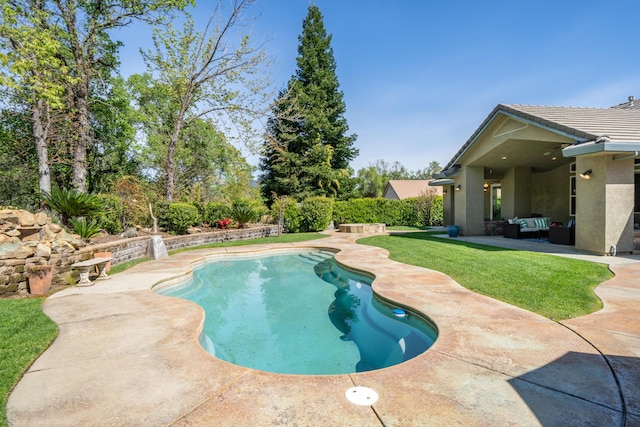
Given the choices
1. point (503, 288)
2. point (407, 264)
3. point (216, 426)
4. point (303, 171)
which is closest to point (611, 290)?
point (503, 288)

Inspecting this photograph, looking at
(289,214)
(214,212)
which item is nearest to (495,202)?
(289,214)

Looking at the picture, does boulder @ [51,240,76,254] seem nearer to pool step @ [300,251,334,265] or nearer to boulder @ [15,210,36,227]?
boulder @ [15,210,36,227]

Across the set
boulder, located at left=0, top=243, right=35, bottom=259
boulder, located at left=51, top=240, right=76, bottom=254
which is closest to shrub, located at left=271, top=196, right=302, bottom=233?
boulder, located at left=51, top=240, right=76, bottom=254

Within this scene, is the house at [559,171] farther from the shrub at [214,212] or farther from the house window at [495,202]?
the shrub at [214,212]

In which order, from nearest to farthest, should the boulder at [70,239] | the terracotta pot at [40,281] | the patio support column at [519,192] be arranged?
1. the terracotta pot at [40,281]
2. the boulder at [70,239]
3. the patio support column at [519,192]

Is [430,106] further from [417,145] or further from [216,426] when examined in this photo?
[216,426]

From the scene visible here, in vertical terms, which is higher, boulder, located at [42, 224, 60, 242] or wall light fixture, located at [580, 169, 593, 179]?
wall light fixture, located at [580, 169, 593, 179]

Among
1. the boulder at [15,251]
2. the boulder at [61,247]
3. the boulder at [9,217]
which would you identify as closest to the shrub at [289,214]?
the boulder at [61,247]

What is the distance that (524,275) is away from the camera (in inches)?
266

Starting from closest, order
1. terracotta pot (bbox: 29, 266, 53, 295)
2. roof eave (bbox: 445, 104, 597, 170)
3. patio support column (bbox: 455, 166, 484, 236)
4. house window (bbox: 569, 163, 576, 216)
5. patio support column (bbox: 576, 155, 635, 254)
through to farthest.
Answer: terracotta pot (bbox: 29, 266, 53, 295), patio support column (bbox: 576, 155, 635, 254), roof eave (bbox: 445, 104, 597, 170), house window (bbox: 569, 163, 576, 216), patio support column (bbox: 455, 166, 484, 236)

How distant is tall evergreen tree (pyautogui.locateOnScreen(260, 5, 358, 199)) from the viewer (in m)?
27.3

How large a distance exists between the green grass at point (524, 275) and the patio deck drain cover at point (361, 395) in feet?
11.1

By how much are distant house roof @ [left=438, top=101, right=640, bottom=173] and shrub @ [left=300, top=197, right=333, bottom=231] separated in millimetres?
8941

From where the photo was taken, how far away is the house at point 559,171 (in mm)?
8758
